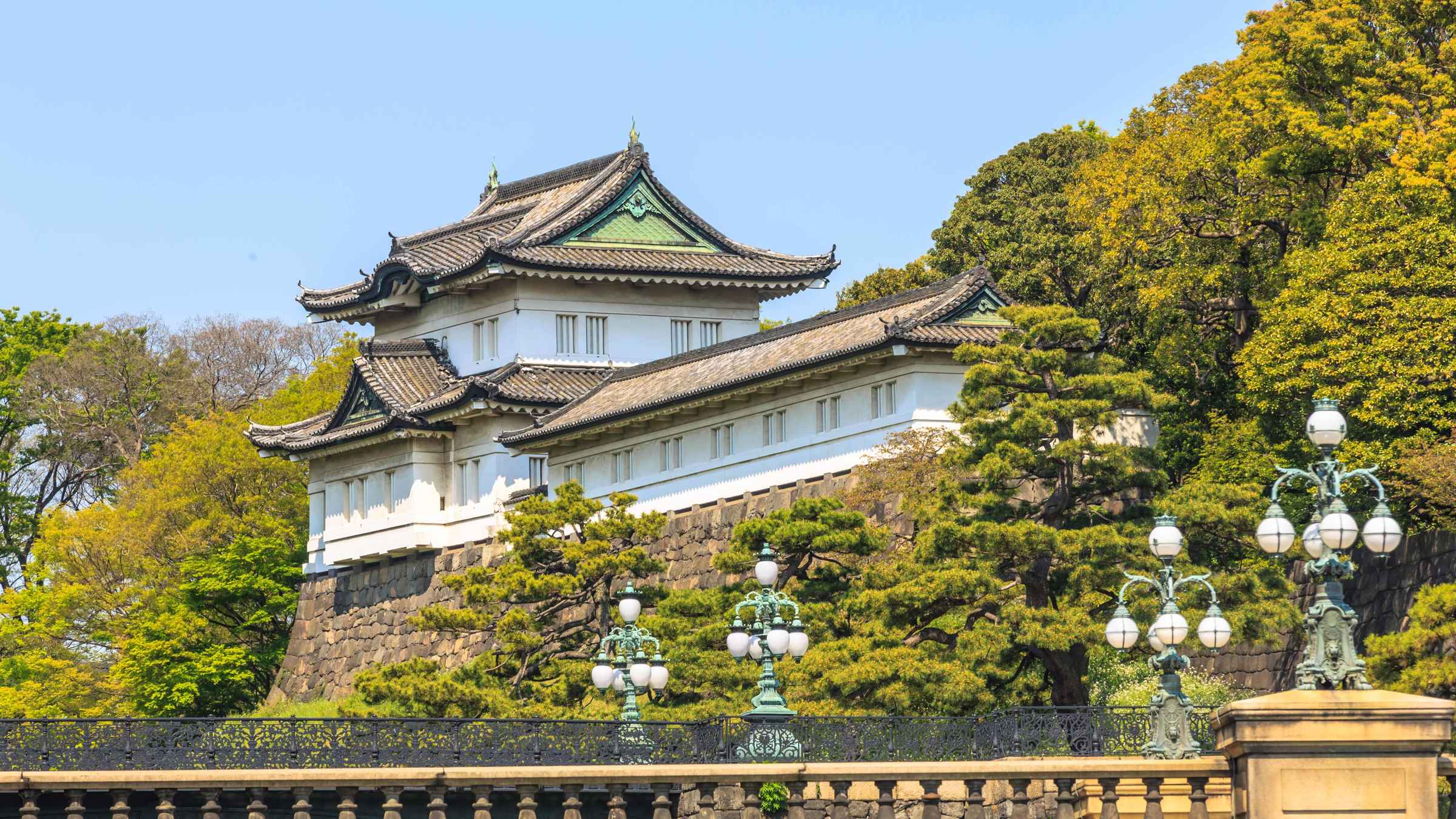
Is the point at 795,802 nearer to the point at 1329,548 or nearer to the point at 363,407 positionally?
the point at 1329,548

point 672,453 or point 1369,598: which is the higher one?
point 672,453

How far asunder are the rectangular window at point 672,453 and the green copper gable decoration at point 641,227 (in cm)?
891

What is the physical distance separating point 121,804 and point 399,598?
31.7m

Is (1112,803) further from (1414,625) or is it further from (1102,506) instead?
(1102,506)

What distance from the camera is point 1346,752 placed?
22.8 meters

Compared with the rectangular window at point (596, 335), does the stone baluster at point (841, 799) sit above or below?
below

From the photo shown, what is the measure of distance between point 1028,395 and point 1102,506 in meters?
6.12

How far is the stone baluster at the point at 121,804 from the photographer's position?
29125 millimetres

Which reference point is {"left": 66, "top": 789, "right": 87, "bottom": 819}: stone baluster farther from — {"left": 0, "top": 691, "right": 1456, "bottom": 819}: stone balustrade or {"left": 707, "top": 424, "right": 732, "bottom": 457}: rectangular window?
{"left": 707, "top": 424, "right": 732, "bottom": 457}: rectangular window

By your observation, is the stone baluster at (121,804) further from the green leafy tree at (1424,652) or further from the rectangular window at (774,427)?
the rectangular window at (774,427)

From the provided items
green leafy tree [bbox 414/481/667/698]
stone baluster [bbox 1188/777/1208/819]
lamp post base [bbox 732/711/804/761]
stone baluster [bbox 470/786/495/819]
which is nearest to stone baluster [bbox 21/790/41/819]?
stone baluster [bbox 470/786/495/819]

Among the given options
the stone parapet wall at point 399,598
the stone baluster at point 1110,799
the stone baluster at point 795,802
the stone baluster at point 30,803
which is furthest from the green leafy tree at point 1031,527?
the stone baluster at point 30,803

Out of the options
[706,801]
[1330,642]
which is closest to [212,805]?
[706,801]

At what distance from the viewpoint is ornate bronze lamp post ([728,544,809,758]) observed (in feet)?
96.8
